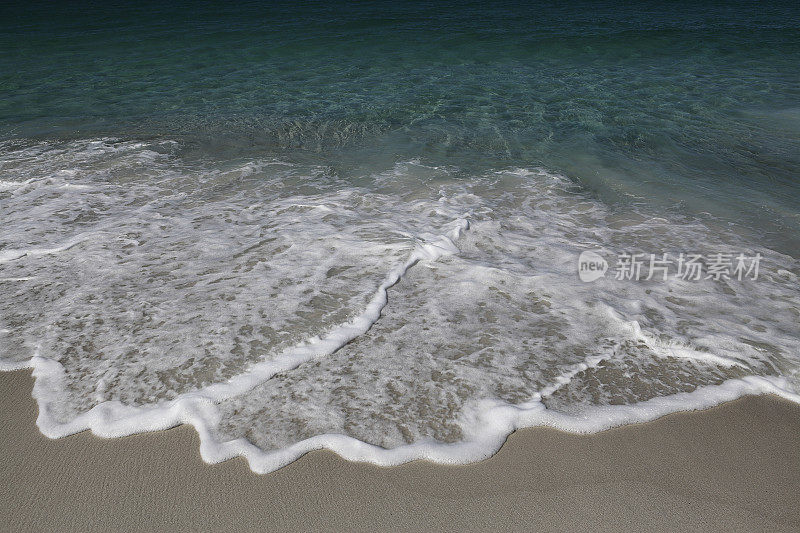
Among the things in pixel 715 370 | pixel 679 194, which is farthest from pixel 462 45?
pixel 715 370

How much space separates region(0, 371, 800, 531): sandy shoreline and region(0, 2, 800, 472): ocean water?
0.10 meters

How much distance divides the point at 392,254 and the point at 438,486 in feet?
6.66

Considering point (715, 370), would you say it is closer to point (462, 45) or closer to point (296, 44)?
point (462, 45)

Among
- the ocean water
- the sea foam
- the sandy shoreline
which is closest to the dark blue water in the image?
the ocean water

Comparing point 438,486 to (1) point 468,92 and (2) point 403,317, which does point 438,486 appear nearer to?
(2) point 403,317

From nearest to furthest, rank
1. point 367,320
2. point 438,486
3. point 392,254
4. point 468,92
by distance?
point 438,486, point 367,320, point 392,254, point 468,92

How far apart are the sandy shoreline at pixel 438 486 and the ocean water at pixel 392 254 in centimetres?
10

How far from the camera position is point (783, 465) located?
2309mm

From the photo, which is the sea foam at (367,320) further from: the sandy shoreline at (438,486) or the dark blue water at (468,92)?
the dark blue water at (468,92)

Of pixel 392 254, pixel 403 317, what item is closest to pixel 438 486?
pixel 403 317

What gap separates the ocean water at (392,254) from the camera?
8.80ft

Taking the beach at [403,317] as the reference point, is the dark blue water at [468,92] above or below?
below

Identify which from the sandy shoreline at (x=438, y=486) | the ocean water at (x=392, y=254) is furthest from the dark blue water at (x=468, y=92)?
the sandy shoreline at (x=438, y=486)

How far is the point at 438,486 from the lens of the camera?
2.22 m
